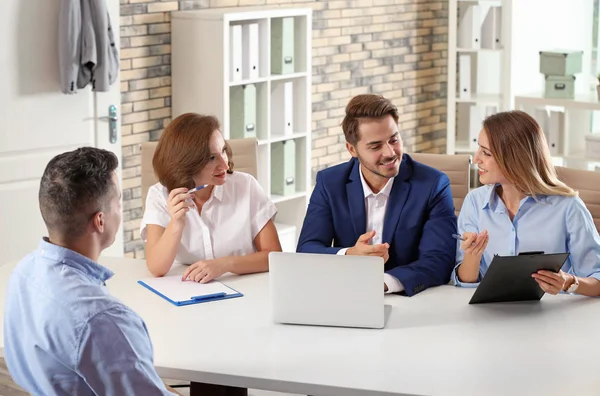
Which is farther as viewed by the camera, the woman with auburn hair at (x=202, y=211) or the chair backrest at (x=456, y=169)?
the chair backrest at (x=456, y=169)

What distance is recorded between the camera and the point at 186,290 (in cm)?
299

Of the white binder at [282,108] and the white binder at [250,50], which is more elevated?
the white binder at [250,50]

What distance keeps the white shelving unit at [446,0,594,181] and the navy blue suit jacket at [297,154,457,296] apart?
367cm

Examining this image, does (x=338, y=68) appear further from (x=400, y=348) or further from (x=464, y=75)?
(x=400, y=348)

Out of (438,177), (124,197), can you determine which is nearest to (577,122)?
(124,197)

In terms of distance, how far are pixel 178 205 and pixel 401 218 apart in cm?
75

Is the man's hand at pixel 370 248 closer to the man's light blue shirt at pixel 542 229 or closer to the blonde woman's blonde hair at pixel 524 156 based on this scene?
the man's light blue shirt at pixel 542 229

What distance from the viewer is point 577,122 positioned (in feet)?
21.7

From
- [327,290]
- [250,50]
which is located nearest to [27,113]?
Answer: [250,50]

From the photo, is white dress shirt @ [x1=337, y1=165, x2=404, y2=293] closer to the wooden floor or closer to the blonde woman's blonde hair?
the blonde woman's blonde hair

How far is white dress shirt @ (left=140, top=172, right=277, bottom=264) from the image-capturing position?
332 cm

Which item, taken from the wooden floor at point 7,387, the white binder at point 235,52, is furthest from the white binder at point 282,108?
the wooden floor at point 7,387

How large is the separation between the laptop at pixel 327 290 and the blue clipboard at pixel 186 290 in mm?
313

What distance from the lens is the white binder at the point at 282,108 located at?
5684 mm
